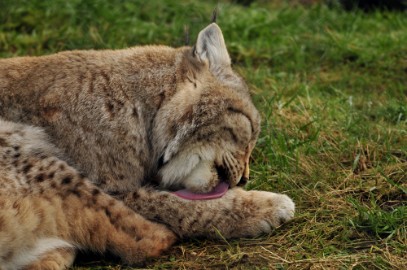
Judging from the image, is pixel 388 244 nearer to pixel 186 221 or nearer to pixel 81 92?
pixel 186 221

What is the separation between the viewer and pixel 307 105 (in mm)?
5379

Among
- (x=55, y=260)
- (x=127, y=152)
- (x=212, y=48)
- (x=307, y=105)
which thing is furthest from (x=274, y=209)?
(x=307, y=105)

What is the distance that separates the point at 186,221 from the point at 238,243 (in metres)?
0.28

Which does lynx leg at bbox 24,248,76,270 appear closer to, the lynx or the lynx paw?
the lynx

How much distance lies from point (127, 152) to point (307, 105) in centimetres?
198

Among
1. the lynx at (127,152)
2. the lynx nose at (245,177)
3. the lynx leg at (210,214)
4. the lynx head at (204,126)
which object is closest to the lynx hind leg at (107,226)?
the lynx at (127,152)

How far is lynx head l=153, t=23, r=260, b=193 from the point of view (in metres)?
3.84

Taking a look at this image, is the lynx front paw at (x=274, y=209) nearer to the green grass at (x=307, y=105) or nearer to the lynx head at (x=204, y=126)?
the green grass at (x=307, y=105)

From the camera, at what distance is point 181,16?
6953 millimetres

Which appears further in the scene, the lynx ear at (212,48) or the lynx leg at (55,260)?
the lynx ear at (212,48)

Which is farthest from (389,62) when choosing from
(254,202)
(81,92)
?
(81,92)

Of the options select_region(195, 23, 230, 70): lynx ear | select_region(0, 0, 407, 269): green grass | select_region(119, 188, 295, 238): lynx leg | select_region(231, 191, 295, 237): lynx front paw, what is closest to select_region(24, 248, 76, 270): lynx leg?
select_region(0, 0, 407, 269): green grass

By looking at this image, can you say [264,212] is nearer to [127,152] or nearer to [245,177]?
[245,177]

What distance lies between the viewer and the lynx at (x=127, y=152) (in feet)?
11.5
